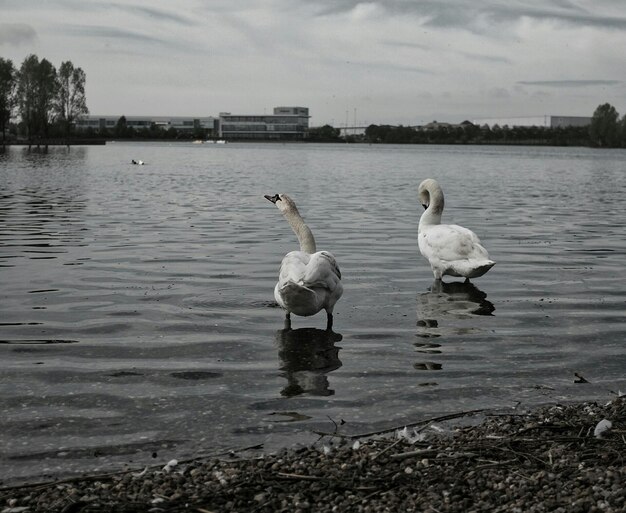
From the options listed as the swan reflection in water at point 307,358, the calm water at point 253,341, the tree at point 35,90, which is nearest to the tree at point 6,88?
the tree at point 35,90

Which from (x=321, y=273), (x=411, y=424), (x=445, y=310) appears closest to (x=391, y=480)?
(x=411, y=424)

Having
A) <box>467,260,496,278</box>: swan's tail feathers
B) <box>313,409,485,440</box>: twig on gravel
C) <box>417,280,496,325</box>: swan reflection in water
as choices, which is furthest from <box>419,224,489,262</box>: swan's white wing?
<box>313,409,485,440</box>: twig on gravel

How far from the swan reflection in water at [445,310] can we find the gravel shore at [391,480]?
10.0 ft

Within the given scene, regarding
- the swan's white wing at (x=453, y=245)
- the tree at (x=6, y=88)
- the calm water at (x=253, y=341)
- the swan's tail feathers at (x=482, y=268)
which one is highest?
the tree at (x=6, y=88)

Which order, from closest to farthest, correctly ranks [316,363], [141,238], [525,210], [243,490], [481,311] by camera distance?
1. [243,490]
2. [316,363]
3. [481,311]
4. [141,238]
5. [525,210]

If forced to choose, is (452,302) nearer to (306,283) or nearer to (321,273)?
(321,273)

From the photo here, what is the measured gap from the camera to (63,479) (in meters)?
6.24

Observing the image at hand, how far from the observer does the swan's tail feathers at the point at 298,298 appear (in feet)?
33.7

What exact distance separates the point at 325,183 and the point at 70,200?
20389 mm

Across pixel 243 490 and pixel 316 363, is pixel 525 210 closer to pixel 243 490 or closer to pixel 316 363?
pixel 316 363

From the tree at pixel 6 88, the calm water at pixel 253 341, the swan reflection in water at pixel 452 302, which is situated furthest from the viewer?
the tree at pixel 6 88

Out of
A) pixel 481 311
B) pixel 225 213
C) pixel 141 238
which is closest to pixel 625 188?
pixel 225 213

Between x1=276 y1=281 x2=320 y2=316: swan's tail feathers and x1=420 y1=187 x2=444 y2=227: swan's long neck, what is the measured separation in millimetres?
5652

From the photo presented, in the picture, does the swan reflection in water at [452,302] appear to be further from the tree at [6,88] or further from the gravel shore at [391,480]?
the tree at [6,88]
